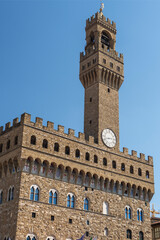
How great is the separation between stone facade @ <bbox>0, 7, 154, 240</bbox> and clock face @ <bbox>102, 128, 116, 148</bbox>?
2.45 ft

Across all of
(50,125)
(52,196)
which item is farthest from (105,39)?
(52,196)

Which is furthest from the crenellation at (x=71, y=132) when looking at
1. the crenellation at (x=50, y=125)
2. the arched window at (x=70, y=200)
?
the arched window at (x=70, y=200)

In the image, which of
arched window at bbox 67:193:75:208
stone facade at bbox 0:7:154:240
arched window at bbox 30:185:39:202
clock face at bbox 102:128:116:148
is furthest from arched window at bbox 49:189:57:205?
clock face at bbox 102:128:116:148

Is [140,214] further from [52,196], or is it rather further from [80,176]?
[52,196]

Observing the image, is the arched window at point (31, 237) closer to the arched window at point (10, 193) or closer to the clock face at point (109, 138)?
the arched window at point (10, 193)

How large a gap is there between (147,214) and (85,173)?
1293cm

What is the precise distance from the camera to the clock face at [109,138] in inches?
1882

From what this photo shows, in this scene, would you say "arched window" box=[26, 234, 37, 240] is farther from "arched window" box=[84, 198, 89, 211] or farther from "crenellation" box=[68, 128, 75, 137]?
"crenellation" box=[68, 128, 75, 137]

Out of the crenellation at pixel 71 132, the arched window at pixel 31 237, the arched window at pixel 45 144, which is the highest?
the crenellation at pixel 71 132

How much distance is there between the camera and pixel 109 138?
48.5 meters

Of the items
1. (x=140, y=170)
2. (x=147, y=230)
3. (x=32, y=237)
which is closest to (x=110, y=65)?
(x=140, y=170)

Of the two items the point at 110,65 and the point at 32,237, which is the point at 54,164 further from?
the point at 110,65

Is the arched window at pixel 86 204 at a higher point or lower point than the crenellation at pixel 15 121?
lower

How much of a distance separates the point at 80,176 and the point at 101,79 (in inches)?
601
